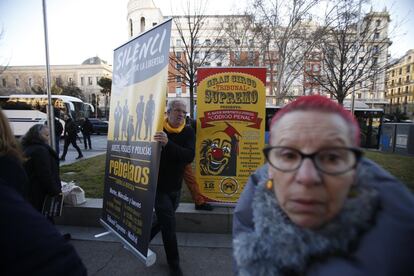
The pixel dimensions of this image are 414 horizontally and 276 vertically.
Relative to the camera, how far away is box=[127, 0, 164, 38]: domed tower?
38219mm

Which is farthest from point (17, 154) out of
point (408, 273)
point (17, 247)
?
point (408, 273)

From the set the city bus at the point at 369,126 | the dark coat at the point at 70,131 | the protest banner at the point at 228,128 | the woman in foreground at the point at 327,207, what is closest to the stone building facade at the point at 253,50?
the city bus at the point at 369,126

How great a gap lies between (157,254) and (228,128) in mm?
2328

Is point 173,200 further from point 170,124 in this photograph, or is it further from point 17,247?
point 17,247

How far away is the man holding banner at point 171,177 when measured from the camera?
293cm

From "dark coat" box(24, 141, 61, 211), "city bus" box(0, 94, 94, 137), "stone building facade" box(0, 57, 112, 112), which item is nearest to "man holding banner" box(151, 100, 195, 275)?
"dark coat" box(24, 141, 61, 211)

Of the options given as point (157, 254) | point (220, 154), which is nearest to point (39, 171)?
point (157, 254)

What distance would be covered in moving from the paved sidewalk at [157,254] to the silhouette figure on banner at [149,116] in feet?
5.53

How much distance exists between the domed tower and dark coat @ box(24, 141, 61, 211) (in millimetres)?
38915

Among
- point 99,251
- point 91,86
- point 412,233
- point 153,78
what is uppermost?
point 91,86

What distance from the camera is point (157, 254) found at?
11.4ft

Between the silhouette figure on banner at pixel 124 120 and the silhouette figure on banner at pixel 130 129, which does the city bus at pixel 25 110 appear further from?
the silhouette figure on banner at pixel 130 129

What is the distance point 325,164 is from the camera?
92cm

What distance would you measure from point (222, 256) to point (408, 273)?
9.52ft
